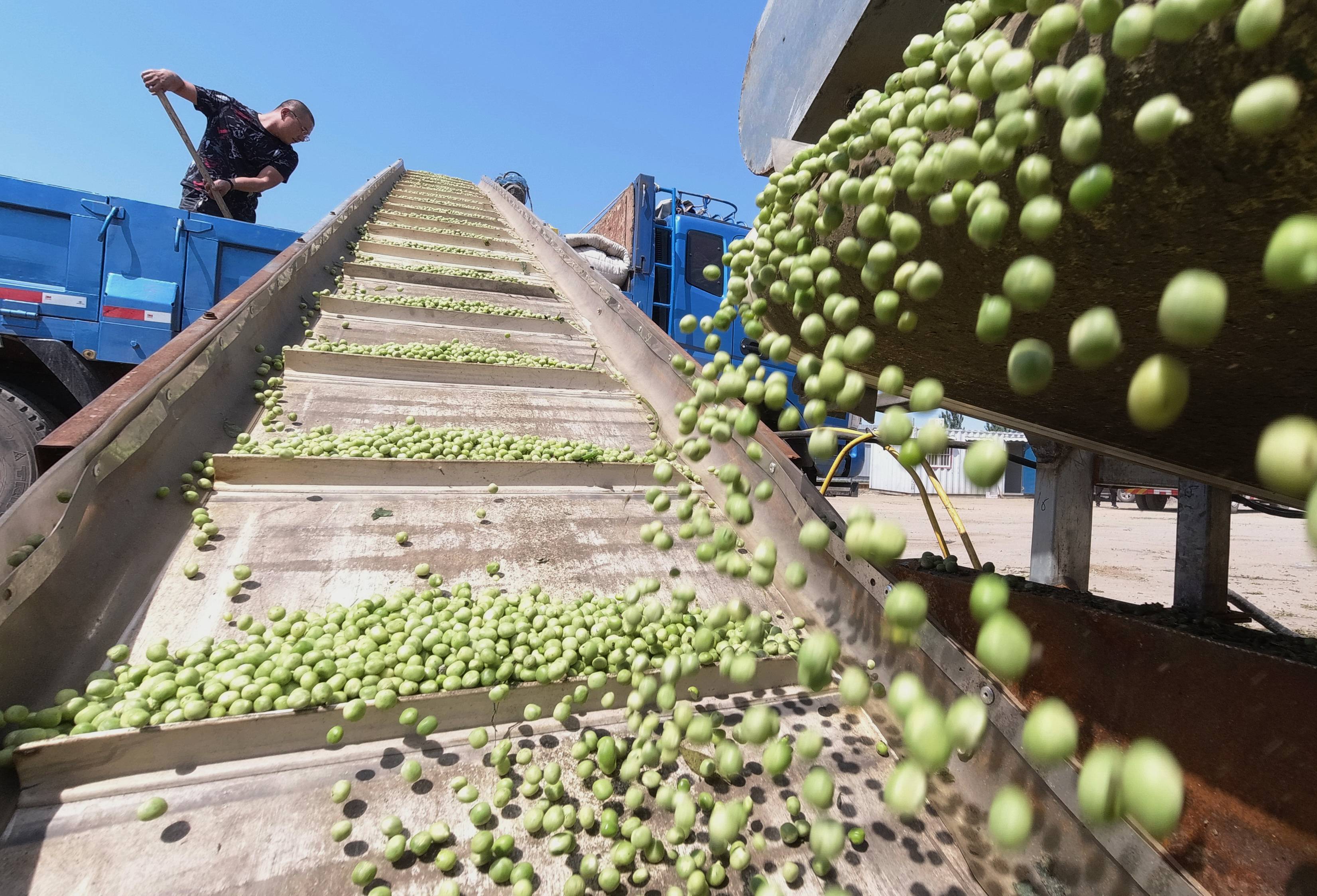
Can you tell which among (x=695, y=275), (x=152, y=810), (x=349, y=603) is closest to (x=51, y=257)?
(x=349, y=603)

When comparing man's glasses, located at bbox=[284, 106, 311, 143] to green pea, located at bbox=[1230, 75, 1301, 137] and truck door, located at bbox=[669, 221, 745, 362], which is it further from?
green pea, located at bbox=[1230, 75, 1301, 137]

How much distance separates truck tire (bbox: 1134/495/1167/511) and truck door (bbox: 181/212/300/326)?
2539 cm

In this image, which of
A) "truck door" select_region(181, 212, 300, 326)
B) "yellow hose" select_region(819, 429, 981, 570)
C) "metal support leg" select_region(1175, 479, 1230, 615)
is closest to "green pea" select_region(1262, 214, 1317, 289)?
"yellow hose" select_region(819, 429, 981, 570)

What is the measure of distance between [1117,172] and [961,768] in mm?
1423

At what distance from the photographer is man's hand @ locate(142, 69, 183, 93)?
694 centimetres

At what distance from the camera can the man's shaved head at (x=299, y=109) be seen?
26.9 ft

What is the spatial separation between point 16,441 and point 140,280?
5.95 ft

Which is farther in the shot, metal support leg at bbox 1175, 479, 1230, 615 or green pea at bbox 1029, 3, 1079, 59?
metal support leg at bbox 1175, 479, 1230, 615

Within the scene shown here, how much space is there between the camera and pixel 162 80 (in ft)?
22.7

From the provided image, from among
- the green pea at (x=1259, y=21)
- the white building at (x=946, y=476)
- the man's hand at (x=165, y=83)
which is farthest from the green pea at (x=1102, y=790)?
the white building at (x=946, y=476)

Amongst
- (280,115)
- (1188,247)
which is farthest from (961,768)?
(280,115)

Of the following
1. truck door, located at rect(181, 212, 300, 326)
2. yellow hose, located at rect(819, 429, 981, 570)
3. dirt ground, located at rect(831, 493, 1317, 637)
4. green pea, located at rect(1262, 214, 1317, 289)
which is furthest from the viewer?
dirt ground, located at rect(831, 493, 1317, 637)

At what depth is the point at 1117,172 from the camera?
34.8 inches

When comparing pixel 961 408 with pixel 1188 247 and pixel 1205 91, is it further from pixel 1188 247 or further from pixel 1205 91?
pixel 1205 91
